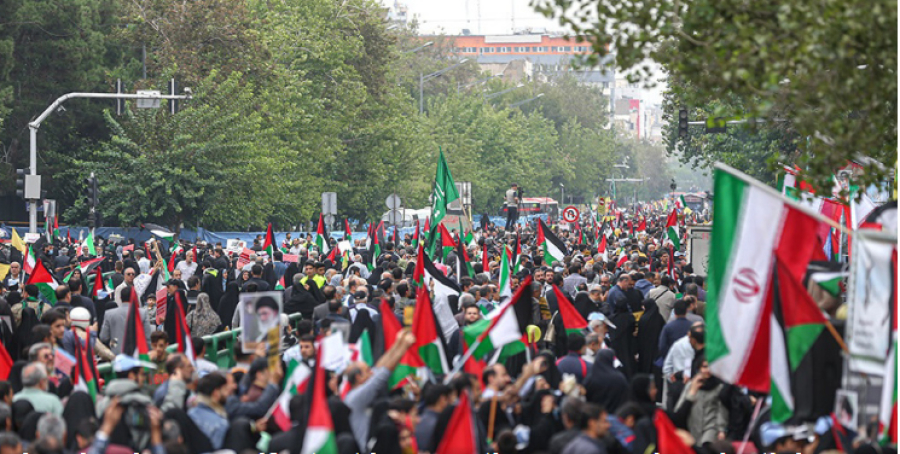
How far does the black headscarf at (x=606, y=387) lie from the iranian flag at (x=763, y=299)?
2117 mm

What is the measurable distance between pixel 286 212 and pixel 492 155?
33.7 metres

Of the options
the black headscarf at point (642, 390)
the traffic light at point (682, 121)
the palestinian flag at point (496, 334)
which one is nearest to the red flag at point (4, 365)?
the palestinian flag at point (496, 334)

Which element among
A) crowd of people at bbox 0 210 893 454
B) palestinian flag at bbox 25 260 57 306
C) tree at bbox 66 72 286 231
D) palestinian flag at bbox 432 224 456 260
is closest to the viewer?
crowd of people at bbox 0 210 893 454

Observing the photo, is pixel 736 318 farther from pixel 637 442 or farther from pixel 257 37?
pixel 257 37

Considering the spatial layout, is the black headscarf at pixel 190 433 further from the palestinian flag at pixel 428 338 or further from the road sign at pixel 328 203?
the road sign at pixel 328 203

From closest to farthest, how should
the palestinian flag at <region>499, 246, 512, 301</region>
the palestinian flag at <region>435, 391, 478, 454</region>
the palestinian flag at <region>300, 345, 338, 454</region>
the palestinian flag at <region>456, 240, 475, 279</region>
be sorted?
the palestinian flag at <region>300, 345, 338, 454</region>
the palestinian flag at <region>435, 391, 478, 454</region>
the palestinian flag at <region>499, 246, 512, 301</region>
the palestinian flag at <region>456, 240, 475, 279</region>

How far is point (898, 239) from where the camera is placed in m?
8.21

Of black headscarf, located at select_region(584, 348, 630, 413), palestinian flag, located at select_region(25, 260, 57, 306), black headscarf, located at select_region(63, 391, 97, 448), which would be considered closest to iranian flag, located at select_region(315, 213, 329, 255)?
palestinian flag, located at select_region(25, 260, 57, 306)

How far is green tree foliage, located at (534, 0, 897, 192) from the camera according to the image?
10.3 m

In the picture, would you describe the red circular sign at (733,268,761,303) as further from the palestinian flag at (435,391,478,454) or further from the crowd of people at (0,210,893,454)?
the palestinian flag at (435,391,478,454)

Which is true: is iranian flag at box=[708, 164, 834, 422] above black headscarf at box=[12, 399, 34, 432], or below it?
above

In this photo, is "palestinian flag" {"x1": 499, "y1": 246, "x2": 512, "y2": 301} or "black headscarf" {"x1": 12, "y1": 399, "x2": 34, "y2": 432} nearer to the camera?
"black headscarf" {"x1": 12, "y1": 399, "x2": 34, "y2": 432}

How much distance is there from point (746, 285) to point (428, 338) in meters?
2.99

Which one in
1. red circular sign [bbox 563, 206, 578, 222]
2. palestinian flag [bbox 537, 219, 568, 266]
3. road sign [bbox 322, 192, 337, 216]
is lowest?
palestinian flag [bbox 537, 219, 568, 266]
